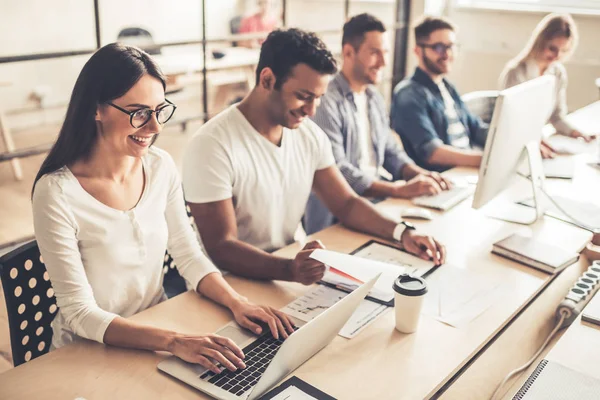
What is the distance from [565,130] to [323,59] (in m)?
1.88

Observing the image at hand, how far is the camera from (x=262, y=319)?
4.36ft

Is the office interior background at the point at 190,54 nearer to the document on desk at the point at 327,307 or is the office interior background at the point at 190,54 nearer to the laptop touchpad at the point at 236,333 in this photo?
the document on desk at the point at 327,307

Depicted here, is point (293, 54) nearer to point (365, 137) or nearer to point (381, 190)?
point (381, 190)

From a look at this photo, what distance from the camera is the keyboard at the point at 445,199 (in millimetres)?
2117

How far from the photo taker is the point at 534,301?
1.58m

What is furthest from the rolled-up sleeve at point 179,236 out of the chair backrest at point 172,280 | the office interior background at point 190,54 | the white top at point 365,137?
the office interior background at point 190,54

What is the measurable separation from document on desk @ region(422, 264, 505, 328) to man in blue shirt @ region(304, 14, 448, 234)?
0.60 metres

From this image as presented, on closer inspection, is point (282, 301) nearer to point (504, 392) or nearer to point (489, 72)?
point (504, 392)

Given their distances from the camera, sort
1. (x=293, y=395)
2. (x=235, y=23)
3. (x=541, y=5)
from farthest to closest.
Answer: (x=235, y=23) < (x=541, y=5) < (x=293, y=395)

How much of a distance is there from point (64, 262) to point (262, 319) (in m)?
0.43

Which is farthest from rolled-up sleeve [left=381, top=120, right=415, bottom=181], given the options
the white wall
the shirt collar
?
the white wall

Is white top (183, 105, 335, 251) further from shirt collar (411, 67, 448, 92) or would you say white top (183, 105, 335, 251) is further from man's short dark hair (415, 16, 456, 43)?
man's short dark hair (415, 16, 456, 43)

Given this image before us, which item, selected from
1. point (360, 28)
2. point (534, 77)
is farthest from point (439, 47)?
point (534, 77)

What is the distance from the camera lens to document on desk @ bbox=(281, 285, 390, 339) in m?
1.37
